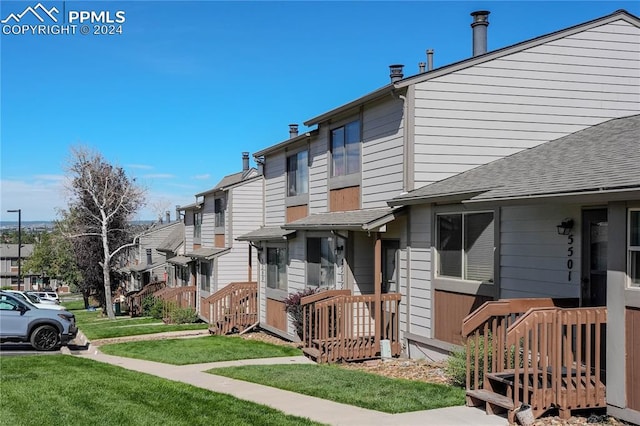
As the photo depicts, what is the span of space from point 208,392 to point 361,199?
256 inches

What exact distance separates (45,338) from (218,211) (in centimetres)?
1142

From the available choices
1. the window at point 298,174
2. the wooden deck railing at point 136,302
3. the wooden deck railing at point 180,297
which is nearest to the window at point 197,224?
the wooden deck railing at point 180,297

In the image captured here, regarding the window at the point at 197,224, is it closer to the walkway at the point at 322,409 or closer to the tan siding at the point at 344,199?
the tan siding at the point at 344,199

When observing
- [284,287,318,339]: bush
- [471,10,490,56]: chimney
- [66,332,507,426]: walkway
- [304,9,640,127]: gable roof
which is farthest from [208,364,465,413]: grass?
[471,10,490,56]: chimney

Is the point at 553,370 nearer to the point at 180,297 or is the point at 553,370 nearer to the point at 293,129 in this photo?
the point at 293,129

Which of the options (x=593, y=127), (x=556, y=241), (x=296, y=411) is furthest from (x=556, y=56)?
(x=296, y=411)

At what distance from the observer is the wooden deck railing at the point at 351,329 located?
1352 centimetres

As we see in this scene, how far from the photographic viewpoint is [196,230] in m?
32.8

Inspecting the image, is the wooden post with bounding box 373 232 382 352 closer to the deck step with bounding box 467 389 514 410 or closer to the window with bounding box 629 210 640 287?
the deck step with bounding box 467 389 514 410

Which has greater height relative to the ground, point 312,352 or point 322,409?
point 322,409

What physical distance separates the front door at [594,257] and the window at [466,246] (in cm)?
206

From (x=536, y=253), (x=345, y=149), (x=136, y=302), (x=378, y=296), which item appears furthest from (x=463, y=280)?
(x=136, y=302)

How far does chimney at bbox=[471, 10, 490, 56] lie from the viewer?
1431 cm

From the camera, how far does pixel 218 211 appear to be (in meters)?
28.0
